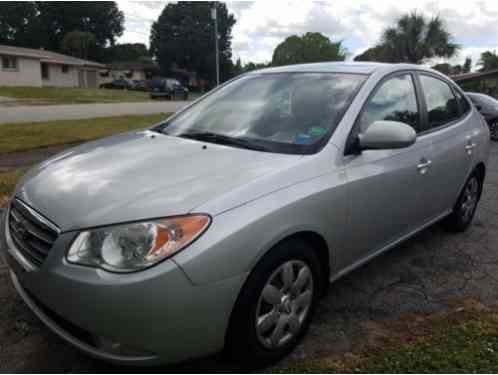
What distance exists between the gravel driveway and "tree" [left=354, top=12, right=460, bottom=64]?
84.4ft

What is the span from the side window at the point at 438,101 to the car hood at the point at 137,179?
68.1 inches

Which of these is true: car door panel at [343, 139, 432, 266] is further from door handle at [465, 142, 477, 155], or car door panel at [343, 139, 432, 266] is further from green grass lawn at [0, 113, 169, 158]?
green grass lawn at [0, 113, 169, 158]

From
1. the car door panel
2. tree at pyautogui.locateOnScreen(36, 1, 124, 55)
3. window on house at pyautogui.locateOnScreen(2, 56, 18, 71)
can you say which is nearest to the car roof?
the car door panel

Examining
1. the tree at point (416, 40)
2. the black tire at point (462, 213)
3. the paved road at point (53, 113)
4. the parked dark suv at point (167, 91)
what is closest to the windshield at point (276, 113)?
the black tire at point (462, 213)

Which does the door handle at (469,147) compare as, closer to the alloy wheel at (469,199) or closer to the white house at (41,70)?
the alloy wheel at (469,199)

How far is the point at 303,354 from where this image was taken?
2.46 meters

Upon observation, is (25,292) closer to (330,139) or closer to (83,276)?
(83,276)

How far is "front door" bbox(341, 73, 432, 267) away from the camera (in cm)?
271

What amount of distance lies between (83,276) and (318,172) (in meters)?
1.32

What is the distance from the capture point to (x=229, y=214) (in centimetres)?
201

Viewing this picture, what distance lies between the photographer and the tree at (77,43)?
58.5m

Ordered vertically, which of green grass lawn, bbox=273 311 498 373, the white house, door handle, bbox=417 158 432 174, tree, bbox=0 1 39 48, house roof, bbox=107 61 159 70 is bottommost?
green grass lawn, bbox=273 311 498 373

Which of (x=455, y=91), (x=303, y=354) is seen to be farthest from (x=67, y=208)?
(x=455, y=91)

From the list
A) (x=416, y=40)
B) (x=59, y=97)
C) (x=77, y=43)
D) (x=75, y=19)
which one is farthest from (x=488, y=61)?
(x=75, y=19)
